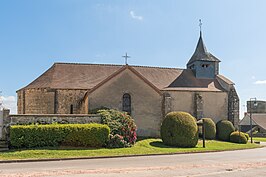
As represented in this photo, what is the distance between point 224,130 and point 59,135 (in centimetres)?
2001

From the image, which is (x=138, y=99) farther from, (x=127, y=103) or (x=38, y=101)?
(x=38, y=101)

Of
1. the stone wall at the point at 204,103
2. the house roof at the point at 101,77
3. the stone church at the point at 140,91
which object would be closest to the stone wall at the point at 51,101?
the stone church at the point at 140,91

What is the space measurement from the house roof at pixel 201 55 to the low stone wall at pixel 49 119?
2058 centimetres

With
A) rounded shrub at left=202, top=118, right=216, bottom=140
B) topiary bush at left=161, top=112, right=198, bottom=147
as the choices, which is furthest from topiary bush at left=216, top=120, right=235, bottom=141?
topiary bush at left=161, top=112, right=198, bottom=147

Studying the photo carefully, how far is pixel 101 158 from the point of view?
53.6ft

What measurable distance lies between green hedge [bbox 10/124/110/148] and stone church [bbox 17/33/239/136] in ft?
17.4

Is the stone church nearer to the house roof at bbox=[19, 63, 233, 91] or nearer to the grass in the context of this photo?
the house roof at bbox=[19, 63, 233, 91]

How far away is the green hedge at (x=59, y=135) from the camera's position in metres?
17.6

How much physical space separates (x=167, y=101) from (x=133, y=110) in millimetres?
5441

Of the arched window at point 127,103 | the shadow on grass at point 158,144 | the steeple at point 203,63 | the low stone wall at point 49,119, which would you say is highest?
the steeple at point 203,63

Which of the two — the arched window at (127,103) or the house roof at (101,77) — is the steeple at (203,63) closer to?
the house roof at (101,77)

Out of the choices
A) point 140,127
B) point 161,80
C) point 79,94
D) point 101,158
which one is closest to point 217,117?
point 161,80

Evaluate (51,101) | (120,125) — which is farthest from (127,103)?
(51,101)

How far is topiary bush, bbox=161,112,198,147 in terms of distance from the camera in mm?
22672
